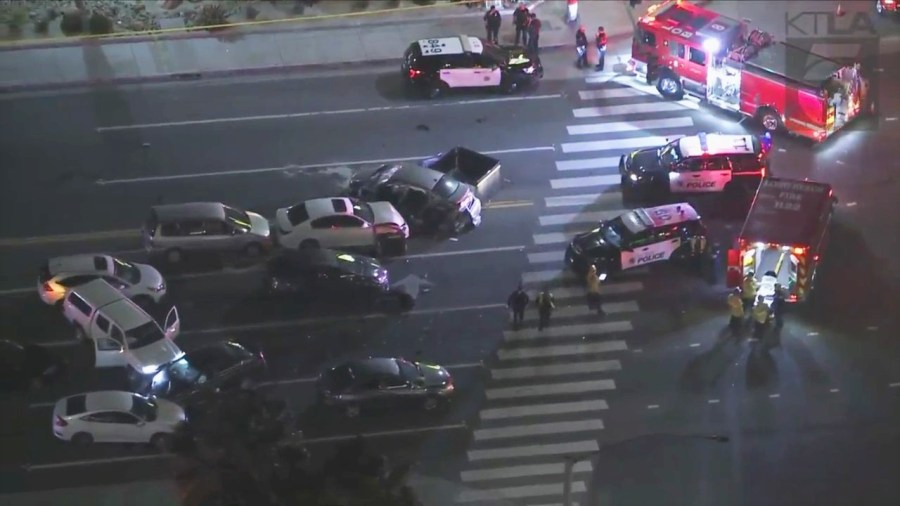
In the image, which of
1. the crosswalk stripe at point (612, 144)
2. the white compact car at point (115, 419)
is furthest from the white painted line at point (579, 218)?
the white compact car at point (115, 419)

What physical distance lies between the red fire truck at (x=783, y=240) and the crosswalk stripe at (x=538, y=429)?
224 inches

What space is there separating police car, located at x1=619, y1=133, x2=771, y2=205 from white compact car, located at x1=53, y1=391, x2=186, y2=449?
1401cm

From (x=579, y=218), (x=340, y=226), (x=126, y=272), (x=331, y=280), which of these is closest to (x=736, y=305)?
(x=579, y=218)

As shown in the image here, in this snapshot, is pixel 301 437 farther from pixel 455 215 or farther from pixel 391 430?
pixel 455 215

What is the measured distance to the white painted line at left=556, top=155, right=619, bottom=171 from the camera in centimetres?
3806

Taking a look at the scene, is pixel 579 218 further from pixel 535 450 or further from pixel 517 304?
pixel 535 450

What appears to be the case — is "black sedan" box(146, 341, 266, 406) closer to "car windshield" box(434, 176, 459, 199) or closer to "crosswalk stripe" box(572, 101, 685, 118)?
"car windshield" box(434, 176, 459, 199)

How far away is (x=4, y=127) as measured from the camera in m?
40.0

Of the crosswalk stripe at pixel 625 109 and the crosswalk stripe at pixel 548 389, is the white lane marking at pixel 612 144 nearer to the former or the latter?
the crosswalk stripe at pixel 625 109

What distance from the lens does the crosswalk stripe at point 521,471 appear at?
28.8 meters

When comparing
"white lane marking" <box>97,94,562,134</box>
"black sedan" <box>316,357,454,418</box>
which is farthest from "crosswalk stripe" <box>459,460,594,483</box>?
"white lane marking" <box>97,94,562,134</box>

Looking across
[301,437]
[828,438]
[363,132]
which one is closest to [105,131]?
[363,132]

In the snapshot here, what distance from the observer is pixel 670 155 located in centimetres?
3656

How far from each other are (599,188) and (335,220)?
7550 millimetres
